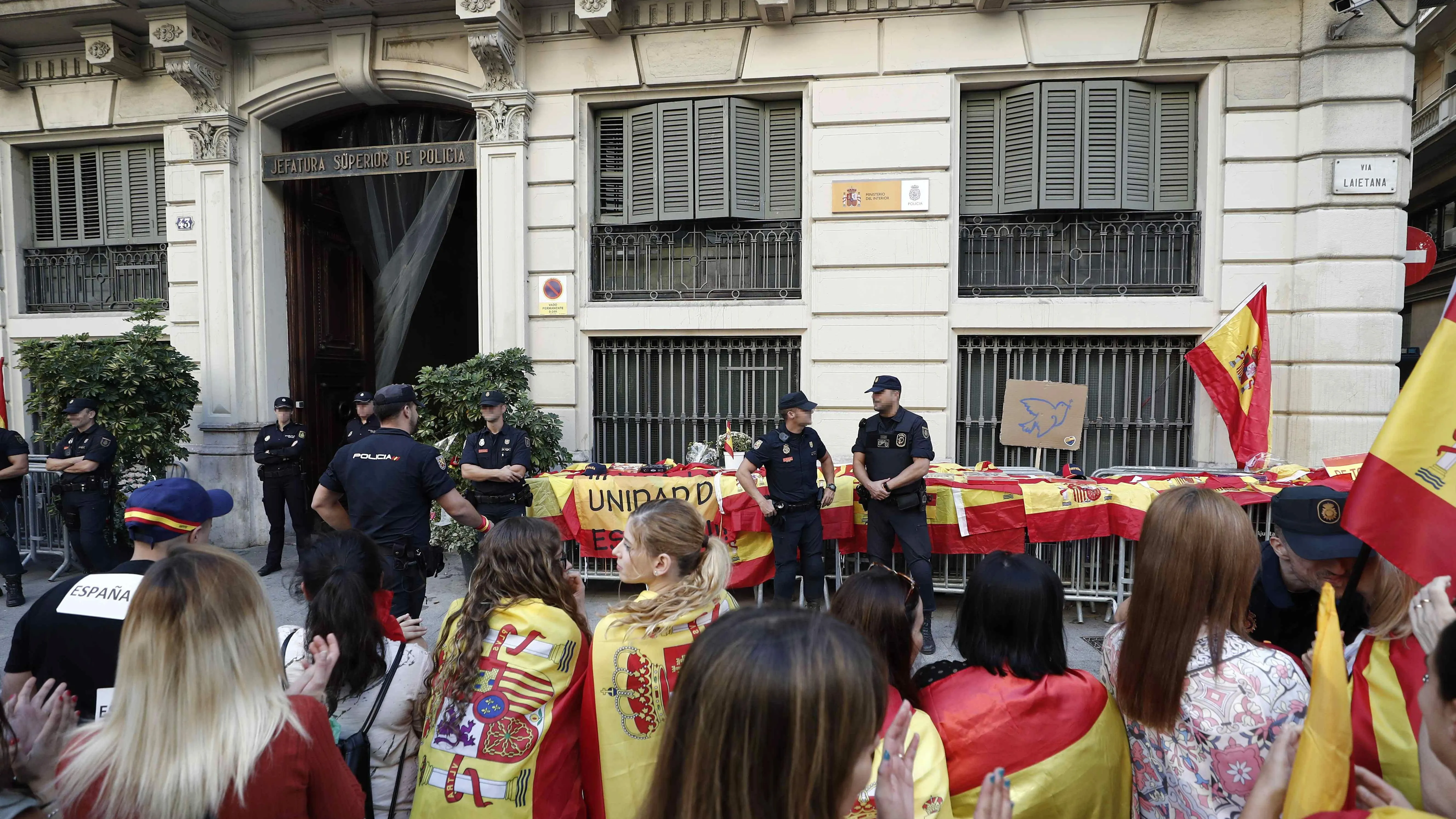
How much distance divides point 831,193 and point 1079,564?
4643 mm

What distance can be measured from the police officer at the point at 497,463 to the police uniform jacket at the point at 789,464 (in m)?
2.17

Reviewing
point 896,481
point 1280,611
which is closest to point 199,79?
point 896,481

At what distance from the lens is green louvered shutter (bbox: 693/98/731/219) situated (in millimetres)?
8688

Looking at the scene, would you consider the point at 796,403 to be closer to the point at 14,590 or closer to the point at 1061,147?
the point at 1061,147

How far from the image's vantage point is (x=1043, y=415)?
8.14 meters

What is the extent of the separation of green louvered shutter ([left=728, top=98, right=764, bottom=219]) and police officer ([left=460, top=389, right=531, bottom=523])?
366cm

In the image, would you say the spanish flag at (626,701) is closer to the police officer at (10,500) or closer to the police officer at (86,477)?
the police officer at (86,477)

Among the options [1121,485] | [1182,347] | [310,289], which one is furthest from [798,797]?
[310,289]

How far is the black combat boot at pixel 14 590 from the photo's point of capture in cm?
705

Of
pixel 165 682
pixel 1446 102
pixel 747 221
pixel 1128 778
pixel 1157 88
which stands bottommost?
pixel 1128 778

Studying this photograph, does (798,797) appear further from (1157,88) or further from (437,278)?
(437,278)

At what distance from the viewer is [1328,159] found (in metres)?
7.54

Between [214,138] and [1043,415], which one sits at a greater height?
[214,138]

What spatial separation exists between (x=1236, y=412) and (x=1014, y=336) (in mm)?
2269
